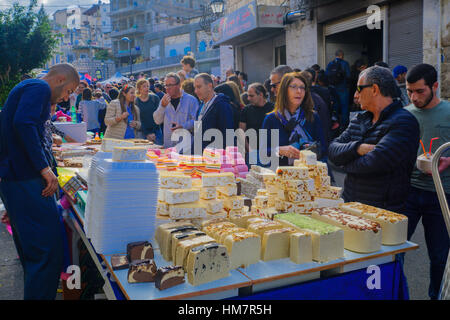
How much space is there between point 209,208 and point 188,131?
323 centimetres

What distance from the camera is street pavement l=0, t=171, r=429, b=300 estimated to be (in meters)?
3.48

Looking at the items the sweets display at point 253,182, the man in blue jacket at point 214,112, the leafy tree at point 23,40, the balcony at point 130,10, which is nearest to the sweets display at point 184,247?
the sweets display at point 253,182

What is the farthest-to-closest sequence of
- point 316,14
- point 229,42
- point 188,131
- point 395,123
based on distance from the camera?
point 229,42 < point 316,14 < point 188,131 < point 395,123

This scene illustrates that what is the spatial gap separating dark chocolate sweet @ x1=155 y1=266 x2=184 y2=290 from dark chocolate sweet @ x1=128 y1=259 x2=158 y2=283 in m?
0.08

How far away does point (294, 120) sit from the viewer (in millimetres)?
3703

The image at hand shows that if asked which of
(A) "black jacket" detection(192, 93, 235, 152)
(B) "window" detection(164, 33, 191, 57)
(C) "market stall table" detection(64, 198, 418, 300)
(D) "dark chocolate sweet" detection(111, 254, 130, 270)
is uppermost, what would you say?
(B) "window" detection(164, 33, 191, 57)

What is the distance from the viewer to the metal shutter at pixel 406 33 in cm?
799

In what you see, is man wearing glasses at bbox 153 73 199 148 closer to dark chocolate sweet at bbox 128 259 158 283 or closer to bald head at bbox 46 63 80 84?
bald head at bbox 46 63 80 84

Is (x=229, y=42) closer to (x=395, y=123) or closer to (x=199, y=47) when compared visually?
(x=395, y=123)

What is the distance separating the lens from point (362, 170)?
8.76 ft

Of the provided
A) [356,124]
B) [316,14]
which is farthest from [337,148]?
[316,14]

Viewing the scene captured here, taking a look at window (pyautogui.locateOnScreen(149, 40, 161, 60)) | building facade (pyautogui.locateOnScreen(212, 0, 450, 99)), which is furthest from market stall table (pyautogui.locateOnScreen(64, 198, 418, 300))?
window (pyautogui.locateOnScreen(149, 40, 161, 60))

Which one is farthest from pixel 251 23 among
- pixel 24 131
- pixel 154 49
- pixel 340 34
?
pixel 154 49

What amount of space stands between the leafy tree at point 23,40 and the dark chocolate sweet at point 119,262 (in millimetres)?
16213
